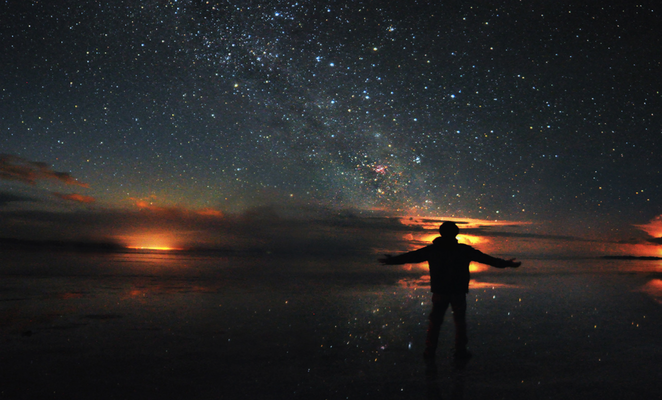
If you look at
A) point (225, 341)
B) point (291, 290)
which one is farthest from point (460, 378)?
point (291, 290)

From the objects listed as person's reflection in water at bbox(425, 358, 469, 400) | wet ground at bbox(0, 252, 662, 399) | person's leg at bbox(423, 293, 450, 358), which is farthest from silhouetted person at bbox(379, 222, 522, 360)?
wet ground at bbox(0, 252, 662, 399)

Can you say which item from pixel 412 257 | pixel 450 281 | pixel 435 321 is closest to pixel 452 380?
pixel 435 321

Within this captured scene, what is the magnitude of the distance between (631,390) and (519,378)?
0.96 meters

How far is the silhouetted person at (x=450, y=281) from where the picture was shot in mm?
4295

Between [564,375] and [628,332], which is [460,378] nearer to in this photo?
[564,375]

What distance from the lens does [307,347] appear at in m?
4.83

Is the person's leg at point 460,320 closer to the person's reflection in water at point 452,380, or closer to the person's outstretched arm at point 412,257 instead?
the person's reflection in water at point 452,380

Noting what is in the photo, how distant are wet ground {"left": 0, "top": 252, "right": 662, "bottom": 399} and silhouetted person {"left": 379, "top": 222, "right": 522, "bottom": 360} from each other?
294 mm

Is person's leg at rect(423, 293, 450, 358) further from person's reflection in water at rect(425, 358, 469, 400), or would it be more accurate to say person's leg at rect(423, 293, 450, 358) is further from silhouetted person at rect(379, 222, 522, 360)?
person's reflection in water at rect(425, 358, 469, 400)

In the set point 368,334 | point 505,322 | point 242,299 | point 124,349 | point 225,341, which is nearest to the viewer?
point 124,349

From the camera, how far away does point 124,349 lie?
461 cm

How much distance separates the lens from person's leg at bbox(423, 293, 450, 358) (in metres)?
4.30

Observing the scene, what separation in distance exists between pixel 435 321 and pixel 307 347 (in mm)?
A: 1739

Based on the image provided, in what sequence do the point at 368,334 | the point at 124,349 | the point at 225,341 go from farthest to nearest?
the point at 368,334, the point at 225,341, the point at 124,349
